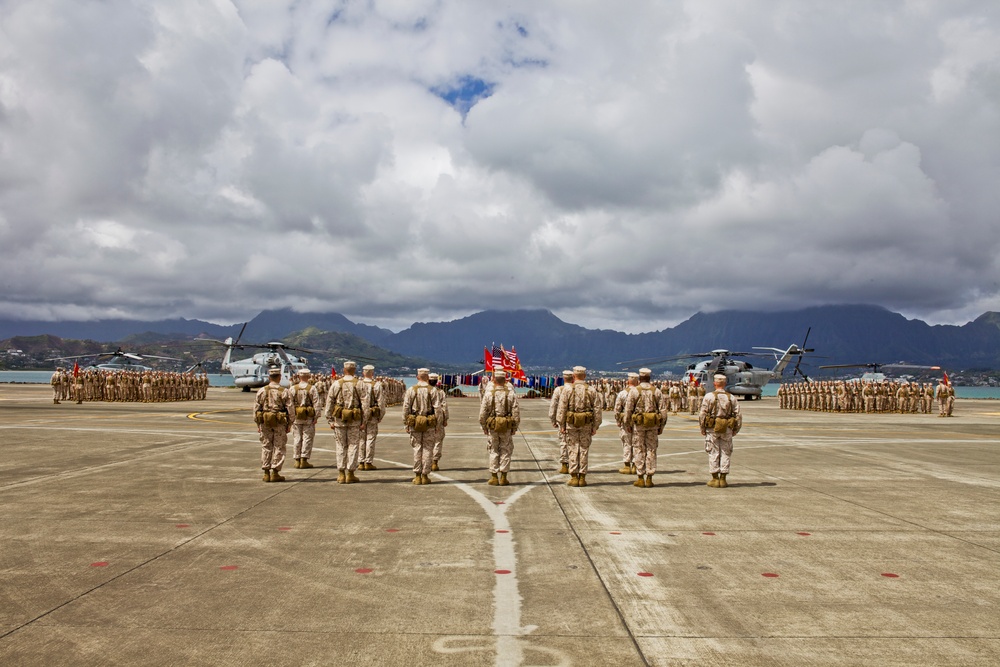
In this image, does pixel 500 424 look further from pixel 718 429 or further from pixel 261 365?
pixel 261 365

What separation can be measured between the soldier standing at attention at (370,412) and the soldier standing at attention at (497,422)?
7.70 ft

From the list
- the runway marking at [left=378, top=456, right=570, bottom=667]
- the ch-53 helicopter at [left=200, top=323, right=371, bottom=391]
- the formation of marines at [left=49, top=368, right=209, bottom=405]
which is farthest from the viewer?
the ch-53 helicopter at [left=200, top=323, right=371, bottom=391]

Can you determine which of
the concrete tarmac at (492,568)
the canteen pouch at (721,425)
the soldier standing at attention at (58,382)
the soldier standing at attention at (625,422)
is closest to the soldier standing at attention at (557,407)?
the concrete tarmac at (492,568)

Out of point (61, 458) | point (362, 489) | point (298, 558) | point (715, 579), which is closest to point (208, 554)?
point (298, 558)

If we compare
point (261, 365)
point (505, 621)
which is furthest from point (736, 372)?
point (505, 621)

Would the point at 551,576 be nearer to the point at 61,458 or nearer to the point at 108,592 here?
the point at 108,592

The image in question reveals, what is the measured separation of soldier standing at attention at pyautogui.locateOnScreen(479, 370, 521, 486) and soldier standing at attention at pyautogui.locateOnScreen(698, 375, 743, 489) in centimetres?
372

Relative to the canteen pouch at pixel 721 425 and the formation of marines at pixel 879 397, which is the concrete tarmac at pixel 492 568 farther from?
the formation of marines at pixel 879 397

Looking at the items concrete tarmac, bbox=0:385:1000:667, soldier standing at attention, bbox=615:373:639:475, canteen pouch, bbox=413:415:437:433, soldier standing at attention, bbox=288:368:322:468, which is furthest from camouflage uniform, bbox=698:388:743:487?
soldier standing at attention, bbox=288:368:322:468

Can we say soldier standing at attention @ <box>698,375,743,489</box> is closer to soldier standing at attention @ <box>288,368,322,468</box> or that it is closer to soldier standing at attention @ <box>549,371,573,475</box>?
soldier standing at attention @ <box>549,371,573,475</box>

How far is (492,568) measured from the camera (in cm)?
711

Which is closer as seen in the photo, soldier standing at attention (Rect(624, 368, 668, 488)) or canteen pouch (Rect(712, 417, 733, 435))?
canteen pouch (Rect(712, 417, 733, 435))

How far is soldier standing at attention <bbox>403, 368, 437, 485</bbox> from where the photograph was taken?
503 inches

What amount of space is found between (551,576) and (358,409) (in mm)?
7250
